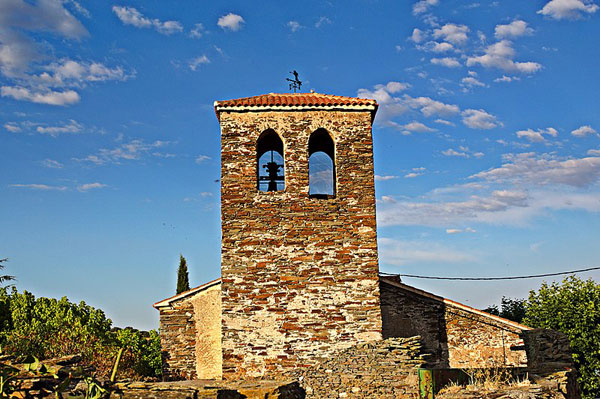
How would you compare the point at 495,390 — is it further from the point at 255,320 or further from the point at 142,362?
the point at 142,362

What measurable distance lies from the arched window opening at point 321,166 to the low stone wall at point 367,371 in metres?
4.04

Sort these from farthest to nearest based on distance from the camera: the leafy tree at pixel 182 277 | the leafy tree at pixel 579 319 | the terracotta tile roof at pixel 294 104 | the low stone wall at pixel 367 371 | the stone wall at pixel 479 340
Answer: the leafy tree at pixel 182 277, the leafy tree at pixel 579 319, the terracotta tile roof at pixel 294 104, the stone wall at pixel 479 340, the low stone wall at pixel 367 371

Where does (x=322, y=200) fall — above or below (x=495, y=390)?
above

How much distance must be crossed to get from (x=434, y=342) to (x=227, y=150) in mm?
6984

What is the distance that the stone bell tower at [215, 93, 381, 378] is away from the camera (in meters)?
13.2

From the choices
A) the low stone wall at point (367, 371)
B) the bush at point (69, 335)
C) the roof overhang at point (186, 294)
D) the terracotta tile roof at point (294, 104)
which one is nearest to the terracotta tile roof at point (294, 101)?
the terracotta tile roof at point (294, 104)

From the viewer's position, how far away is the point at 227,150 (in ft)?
46.3

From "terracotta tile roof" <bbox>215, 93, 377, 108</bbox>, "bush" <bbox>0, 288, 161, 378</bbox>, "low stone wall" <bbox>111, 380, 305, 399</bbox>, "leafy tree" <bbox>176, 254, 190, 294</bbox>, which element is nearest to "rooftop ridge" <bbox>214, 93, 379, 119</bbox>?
"terracotta tile roof" <bbox>215, 93, 377, 108</bbox>

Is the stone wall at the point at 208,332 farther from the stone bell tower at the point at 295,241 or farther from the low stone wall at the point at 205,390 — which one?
the low stone wall at the point at 205,390

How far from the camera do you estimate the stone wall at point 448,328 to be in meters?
14.2

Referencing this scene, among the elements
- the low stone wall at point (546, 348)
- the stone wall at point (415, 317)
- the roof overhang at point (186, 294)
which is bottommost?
the low stone wall at point (546, 348)

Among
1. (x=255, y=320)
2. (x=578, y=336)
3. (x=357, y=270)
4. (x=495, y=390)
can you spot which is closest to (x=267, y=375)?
(x=255, y=320)

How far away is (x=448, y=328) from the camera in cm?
1444

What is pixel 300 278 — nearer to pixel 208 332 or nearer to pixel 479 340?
pixel 208 332
